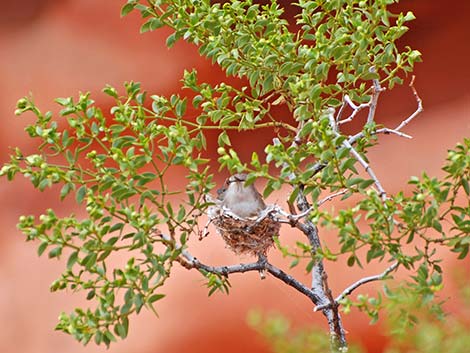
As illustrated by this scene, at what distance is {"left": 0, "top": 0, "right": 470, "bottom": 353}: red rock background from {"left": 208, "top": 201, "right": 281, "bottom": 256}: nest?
0.99m

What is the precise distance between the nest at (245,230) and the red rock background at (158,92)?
0.99 m

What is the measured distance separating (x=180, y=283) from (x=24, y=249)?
0.52 m

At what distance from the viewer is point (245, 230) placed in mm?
1565

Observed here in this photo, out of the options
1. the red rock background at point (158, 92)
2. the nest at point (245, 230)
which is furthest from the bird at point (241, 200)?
the red rock background at point (158, 92)

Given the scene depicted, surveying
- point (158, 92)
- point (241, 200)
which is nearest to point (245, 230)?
point (241, 200)

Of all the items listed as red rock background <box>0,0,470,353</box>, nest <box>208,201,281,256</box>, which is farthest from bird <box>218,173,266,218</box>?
red rock background <box>0,0,470,353</box>

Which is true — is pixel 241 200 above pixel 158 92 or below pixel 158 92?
below

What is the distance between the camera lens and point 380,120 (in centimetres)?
265

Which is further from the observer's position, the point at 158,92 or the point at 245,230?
the point at 158,92

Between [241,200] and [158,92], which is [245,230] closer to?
[241,200]

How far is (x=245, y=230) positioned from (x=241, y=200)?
0.05m

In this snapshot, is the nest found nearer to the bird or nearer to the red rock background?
the bird

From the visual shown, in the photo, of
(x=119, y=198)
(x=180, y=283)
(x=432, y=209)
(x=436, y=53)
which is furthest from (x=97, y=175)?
(x=436, y=53)

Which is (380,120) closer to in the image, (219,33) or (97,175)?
(219,33)
